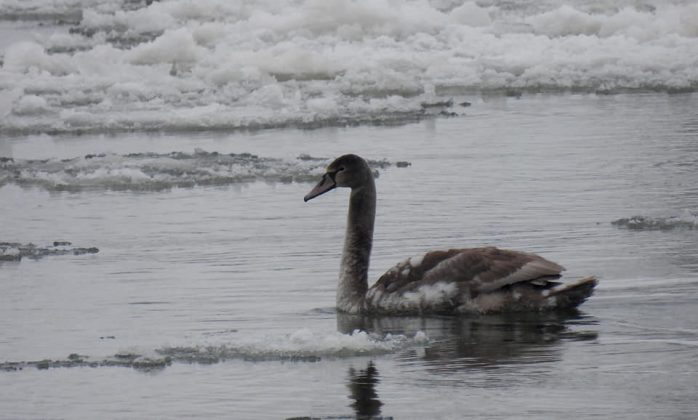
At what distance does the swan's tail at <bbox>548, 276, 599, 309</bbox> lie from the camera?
10133mm

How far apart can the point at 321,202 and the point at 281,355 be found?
6207 mm

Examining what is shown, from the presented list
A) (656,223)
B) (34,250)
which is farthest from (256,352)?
(656,223)

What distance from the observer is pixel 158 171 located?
55.3ft

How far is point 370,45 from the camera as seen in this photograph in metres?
26.6

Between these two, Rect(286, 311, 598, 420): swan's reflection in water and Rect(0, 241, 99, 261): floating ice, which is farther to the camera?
Rect(0, 241, 99, 261): floating ice

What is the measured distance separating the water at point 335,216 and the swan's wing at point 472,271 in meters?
0.23

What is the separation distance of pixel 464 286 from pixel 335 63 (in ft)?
48.0

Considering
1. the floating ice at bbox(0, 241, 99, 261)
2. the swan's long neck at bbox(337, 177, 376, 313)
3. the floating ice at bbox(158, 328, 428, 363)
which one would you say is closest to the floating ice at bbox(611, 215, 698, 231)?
the swan's long neck at bbox(337, 177, 376, 313)

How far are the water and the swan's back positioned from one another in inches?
5.3

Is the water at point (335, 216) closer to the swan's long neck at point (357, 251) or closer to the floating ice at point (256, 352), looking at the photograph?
the floating ice at point (256, 352)

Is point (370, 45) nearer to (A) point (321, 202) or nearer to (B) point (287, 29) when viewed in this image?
(B) point (287, 29)

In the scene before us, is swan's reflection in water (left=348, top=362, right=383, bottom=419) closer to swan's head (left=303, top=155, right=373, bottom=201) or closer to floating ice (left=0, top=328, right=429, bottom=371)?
floating ice (left=0, top=328, right=429, bottom=371)

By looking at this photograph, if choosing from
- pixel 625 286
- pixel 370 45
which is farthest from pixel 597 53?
pixel 625 286

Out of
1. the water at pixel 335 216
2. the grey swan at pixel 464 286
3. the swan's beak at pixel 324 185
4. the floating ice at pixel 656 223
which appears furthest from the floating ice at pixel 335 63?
the grey swan at pixel 464 286
